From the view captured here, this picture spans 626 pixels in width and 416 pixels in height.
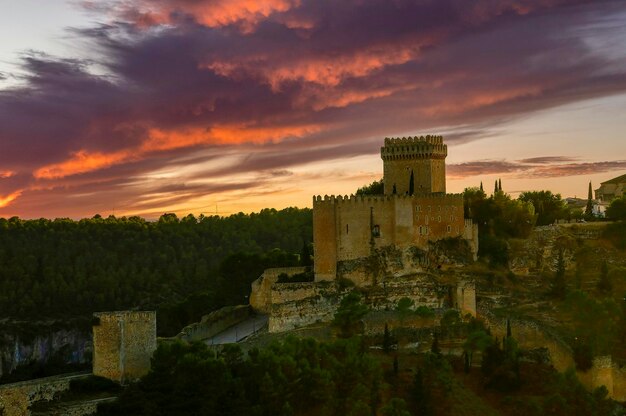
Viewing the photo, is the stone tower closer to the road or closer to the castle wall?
the castle wall

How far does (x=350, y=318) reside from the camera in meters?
43.0

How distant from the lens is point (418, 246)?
49156mm

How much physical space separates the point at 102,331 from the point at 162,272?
67758mm

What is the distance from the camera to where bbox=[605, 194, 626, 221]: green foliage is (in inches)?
2557

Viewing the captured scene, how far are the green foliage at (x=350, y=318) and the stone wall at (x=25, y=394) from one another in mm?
11861

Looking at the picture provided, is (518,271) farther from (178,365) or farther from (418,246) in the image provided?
(178,365)

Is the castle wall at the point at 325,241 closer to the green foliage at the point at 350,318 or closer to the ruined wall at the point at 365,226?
the ruined wall at the point at 365,226

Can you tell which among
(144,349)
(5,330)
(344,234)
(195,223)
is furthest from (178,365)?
(195,223)

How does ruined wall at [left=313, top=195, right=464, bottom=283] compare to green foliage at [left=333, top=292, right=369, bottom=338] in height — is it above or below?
above

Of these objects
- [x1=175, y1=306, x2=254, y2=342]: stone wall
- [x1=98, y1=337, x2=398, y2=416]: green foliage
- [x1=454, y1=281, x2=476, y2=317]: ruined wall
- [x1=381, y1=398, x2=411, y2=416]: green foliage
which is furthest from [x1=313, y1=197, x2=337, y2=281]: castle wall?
[x1=381, y1=398, x2=411, y2=416]: green foliage

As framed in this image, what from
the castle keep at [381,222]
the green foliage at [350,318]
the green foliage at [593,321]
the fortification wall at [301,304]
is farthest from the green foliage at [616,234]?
the green foliage at [350,318]

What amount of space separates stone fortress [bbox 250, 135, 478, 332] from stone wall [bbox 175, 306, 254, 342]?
2889 millimetres

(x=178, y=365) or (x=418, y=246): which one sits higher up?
(x=418, y=246)

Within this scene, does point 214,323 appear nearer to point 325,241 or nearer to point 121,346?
point 325,241
